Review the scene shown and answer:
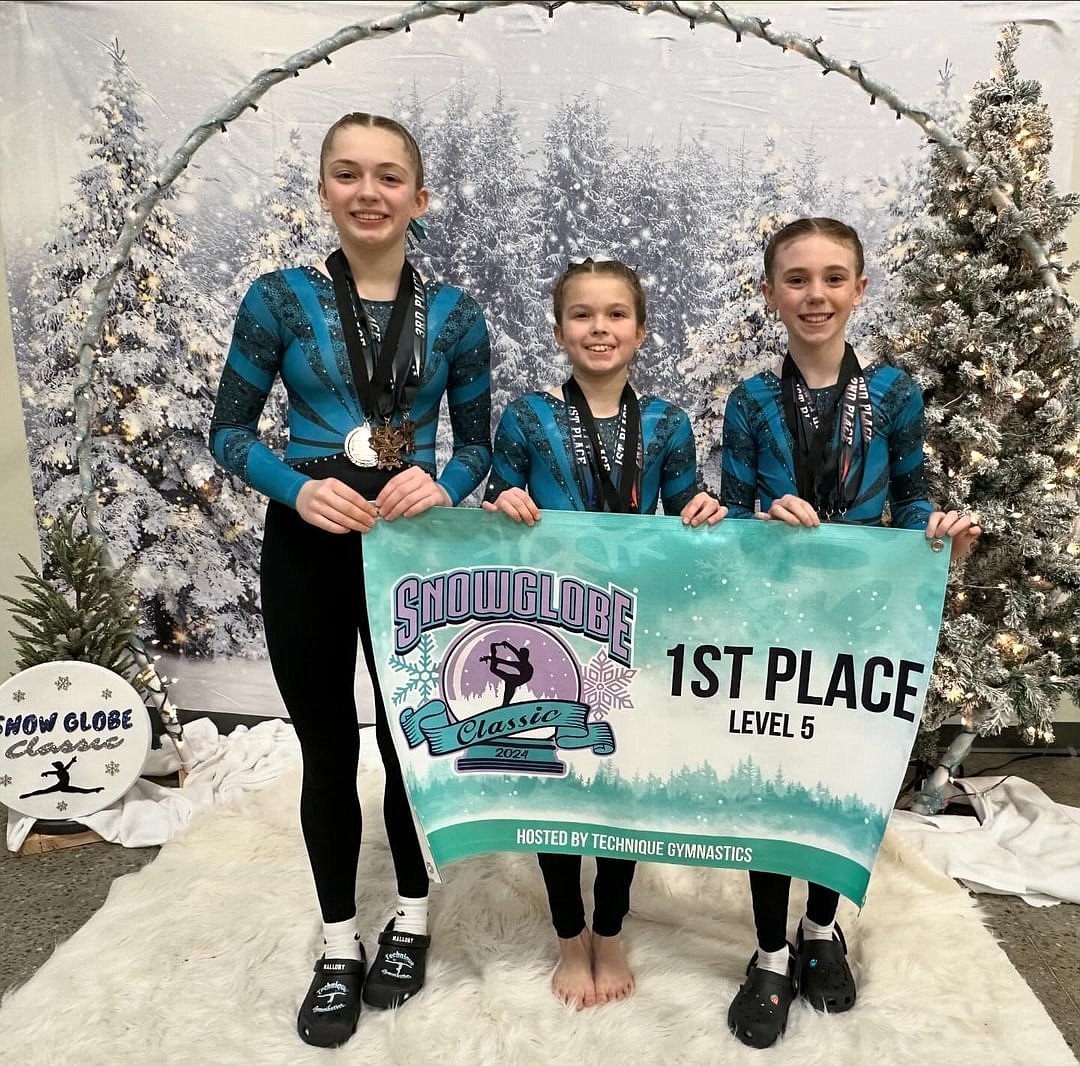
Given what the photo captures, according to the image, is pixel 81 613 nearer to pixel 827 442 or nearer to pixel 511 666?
pixel 511 666

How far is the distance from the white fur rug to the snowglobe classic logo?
512 mm

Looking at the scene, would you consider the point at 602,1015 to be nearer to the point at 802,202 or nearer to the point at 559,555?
the point at 559,555

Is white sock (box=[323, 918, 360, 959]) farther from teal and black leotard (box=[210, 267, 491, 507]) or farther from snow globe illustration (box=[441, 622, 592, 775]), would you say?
teal and black leotard (box=[210, 267, 491, 507])

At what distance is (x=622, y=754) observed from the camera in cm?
147

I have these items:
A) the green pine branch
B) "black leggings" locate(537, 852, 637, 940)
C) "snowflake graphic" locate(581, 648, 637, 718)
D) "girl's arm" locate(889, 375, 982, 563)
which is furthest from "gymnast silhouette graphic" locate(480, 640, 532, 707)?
the green pine branch

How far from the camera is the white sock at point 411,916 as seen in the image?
166cm

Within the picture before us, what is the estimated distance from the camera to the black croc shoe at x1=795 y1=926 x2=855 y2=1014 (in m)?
1.58

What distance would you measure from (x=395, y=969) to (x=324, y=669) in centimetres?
66

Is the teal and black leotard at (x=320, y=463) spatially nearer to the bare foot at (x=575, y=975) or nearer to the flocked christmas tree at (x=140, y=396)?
the bare foot at (x=575, y=975)

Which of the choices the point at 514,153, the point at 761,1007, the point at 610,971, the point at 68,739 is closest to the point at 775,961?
the point at 761,1007

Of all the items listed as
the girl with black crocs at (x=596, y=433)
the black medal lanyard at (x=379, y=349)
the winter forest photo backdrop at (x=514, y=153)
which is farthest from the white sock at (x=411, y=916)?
the winter forest photo backdrop at (x=514, y=153)

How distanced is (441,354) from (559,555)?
41cm

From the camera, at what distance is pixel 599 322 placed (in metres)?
1.40

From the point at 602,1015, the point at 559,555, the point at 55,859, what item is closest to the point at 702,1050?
the point at 602,1015
